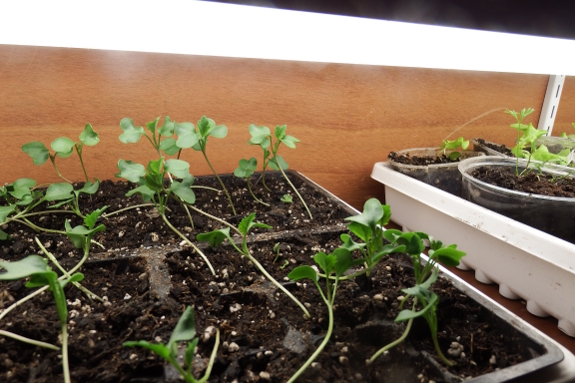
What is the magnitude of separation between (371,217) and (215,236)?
25cm

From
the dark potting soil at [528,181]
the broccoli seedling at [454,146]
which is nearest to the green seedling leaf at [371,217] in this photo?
the dark potting soil at [528,181]

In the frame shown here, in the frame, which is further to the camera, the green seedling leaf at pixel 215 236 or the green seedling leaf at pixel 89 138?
the green seedling leaf at pixel 89 138

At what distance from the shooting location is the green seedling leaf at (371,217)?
49 cm

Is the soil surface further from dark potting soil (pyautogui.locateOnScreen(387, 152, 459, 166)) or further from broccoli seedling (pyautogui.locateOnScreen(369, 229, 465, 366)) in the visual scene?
dark potting soil (pyautogui.locateOnScreen(387, 152, 459, 166))

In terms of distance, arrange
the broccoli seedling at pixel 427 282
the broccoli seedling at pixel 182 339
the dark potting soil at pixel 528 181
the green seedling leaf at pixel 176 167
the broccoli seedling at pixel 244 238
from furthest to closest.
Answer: the dark potting soil at pixel 528 181
the green seedling leaf at pixel 176 167
the broccoli seedling at pixel 244 238
the broccoli seedling at pixel 427 282
the broccoli seedling at pixel 182 339

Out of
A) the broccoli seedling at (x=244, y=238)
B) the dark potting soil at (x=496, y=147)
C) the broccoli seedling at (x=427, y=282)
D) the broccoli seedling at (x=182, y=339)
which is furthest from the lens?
the dark potting soil at (x=496, y=147)

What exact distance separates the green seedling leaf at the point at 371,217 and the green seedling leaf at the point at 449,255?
76 mm

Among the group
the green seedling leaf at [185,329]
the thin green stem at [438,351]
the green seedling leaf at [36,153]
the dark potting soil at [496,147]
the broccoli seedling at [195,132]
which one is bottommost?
the thin green stem at [438,351]

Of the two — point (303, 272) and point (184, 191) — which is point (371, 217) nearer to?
point (303, 272)

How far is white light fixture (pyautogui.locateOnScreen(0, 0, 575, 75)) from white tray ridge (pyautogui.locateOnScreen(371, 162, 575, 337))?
288mm

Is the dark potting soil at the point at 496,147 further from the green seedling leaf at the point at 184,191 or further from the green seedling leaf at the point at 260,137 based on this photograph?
the green seedling leaf at the point at 184,191

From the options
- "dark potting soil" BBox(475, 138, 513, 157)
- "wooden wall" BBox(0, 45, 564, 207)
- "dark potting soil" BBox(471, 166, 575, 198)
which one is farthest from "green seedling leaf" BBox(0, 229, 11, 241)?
"dark potting soil" BBox(475, 138, 513, 157)

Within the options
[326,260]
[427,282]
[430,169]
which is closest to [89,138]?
[326,260]

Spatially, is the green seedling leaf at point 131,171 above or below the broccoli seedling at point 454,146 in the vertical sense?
below
